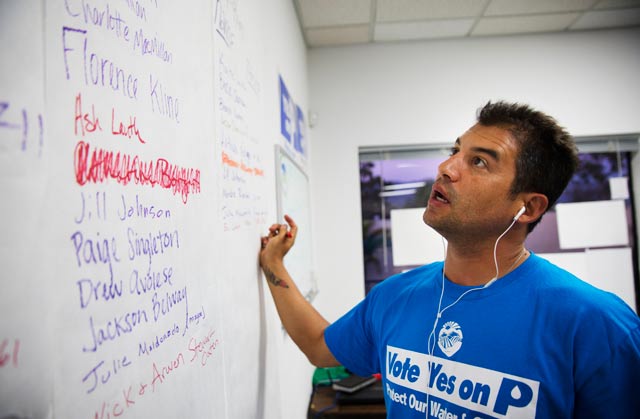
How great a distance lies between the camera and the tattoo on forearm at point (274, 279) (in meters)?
1.07

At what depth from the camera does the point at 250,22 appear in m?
1.10

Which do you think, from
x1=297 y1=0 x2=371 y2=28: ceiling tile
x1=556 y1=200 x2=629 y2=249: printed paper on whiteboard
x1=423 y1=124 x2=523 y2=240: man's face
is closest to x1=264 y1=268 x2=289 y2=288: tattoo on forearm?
x1=423 y1=124 x2=523 y2=240: man's face

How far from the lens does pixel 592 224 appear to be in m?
2.64

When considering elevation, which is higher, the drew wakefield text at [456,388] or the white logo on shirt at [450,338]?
the white logo on shirt at [450,338]

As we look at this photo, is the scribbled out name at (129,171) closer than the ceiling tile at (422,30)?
Yes

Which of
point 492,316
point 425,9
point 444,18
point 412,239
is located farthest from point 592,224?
point 492,316

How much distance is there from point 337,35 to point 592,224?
2.23 metres

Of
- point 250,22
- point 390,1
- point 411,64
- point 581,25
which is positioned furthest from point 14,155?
point 581,25

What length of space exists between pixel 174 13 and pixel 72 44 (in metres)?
0.29

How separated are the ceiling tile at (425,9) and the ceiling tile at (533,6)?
0.09m

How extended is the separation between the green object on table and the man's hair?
1.66 meters

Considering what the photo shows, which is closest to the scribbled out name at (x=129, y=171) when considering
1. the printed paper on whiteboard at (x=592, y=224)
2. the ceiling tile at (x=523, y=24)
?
the ceiling tile at (x=523, y=24)

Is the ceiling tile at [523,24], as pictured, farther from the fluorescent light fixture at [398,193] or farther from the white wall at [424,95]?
the fluorescent light fixture at [398,193]

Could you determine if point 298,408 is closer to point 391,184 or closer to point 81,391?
point 81,391
